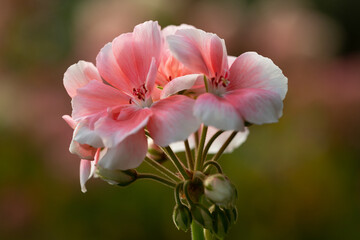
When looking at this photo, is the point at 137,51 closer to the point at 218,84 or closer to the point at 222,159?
the point at 218,84

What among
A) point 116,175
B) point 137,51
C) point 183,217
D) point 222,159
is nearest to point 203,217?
point 183,217

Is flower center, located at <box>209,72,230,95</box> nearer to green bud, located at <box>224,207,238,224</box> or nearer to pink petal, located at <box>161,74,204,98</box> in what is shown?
pink petal, located at <box>161,74,204,98</box>

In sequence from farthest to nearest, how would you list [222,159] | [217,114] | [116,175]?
[222,159] → [116,175] → [217,114]

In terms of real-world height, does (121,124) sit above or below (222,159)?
above

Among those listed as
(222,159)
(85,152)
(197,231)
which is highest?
(85,152)

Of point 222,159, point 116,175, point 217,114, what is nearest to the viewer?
point 217,114
